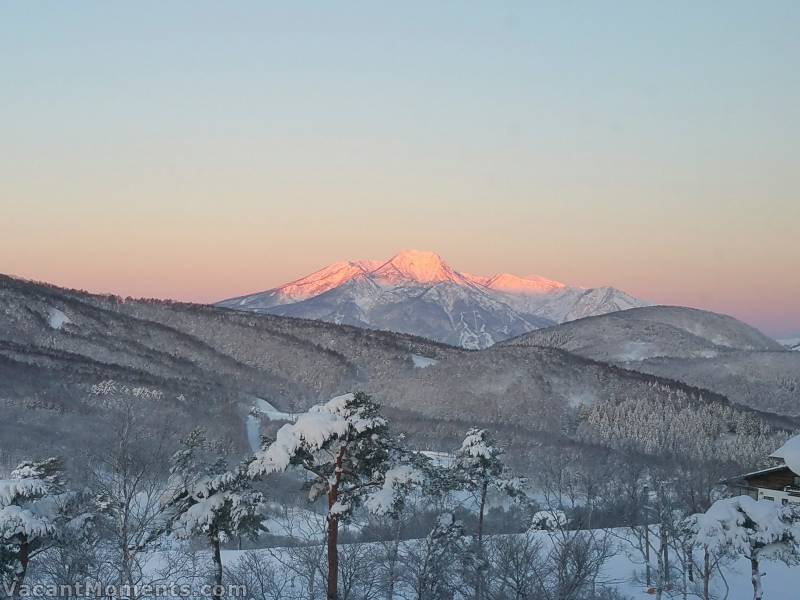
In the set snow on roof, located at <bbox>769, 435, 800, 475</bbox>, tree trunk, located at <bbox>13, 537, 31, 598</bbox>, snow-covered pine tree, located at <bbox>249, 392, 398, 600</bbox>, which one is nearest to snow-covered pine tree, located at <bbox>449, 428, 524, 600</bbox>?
snow on roof, located at <bbox>769, 435, 800, 475</bbox>

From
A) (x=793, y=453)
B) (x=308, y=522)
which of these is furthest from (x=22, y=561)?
(x=793, y=453)

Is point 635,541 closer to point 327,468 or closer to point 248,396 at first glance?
point 327,468

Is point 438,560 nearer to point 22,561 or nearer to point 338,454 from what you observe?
point 338,454

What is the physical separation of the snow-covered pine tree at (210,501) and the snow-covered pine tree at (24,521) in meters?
3.03

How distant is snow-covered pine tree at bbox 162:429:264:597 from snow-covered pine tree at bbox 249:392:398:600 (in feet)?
14.3

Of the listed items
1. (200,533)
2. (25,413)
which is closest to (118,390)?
(25,413)

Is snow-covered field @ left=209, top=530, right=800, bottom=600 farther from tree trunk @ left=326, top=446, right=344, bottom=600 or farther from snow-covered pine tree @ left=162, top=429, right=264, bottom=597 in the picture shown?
tree trunk @ left=326, top=446, right=344, bottom=600

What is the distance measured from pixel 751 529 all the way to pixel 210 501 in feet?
52.1

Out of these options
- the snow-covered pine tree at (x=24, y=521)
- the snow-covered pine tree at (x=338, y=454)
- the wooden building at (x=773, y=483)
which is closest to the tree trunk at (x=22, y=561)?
the snow-covered pine tree at (x=24, y=521)

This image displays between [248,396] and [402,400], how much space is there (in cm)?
3268

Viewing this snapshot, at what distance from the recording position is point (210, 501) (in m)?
21.7

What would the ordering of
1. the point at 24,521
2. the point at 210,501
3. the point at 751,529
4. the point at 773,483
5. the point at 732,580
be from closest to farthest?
the point at 24,521
the point at 210,501
the point at 751,529
the point at 732,580
the point at 773,483

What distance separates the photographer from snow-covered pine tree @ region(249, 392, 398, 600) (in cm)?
1672

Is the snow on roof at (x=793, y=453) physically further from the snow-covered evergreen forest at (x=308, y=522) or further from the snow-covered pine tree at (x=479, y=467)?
the snow-covered pine tree at (x=479, y=467)
